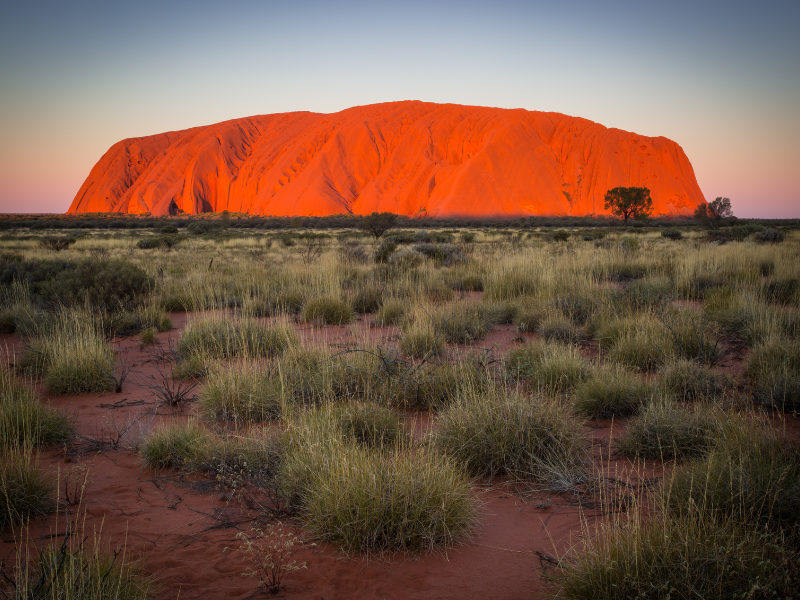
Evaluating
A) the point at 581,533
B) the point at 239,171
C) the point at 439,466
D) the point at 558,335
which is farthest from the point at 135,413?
the point at 239,171

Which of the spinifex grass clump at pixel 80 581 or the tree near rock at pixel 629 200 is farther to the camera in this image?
the tree near rock at pixel 629 200

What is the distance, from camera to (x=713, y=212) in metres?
34.3

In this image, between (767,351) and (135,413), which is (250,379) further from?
(767,351)

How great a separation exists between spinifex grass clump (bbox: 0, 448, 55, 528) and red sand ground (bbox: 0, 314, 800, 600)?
95mm

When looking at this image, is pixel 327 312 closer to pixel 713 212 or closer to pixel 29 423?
pixel 29 423

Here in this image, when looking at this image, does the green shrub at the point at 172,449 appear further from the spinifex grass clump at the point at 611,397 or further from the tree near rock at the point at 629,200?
the tree near rock at the point at 629,200

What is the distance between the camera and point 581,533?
246cm

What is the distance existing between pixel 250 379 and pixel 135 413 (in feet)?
3.88

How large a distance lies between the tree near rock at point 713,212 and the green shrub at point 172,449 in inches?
1481

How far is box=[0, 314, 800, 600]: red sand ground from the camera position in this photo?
2121 millimetres

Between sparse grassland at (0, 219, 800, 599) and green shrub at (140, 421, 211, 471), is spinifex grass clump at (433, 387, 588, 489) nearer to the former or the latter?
sparse grassland at (0, 219, 800, 599)

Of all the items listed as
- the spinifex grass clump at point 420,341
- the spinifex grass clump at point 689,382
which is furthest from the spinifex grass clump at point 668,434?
→ the spinifex grass clump at point 420,341

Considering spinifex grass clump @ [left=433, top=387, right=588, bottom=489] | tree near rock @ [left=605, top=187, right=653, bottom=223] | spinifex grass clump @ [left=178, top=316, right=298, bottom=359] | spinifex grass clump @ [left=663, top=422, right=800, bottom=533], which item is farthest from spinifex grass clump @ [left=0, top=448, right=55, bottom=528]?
tree near rock @ [left=605, top=187, right=653, bottom=223]

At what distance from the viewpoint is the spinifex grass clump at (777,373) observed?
12.9 ft
